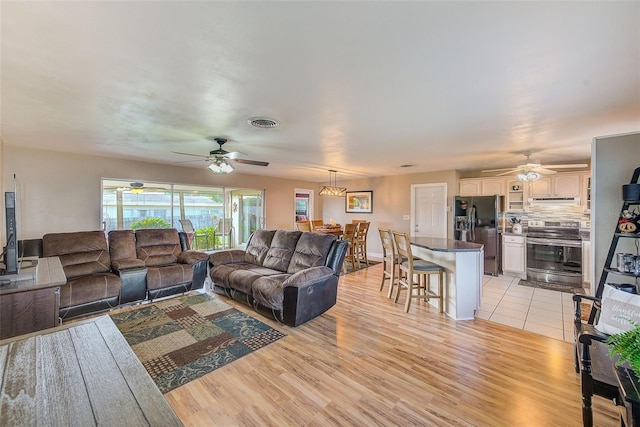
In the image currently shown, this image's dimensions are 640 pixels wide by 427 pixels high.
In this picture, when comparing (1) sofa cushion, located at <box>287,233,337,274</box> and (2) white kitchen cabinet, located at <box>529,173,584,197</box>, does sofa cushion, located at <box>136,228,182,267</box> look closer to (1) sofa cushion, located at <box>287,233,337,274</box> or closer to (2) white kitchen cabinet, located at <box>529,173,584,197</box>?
(1) sofa cushion, located at <box>287,233,337,274</box>

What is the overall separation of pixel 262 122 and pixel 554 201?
5.54 meters

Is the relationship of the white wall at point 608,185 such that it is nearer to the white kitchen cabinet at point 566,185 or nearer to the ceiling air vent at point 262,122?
the white kitchen cabinet at point 566,185

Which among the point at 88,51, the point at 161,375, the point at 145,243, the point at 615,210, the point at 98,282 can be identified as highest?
the point at 88,51

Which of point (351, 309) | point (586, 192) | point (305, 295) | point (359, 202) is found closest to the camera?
point (305, 295)

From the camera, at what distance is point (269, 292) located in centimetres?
317

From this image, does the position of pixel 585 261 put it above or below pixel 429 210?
below

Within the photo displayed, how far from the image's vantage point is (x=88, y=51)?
157 cm

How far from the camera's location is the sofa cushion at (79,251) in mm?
3574

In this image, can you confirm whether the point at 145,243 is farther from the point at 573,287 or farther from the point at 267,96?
the point at 573,287

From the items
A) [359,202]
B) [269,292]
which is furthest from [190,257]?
[359,202]

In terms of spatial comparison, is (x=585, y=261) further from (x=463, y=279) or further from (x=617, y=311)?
(x=617, y=311)

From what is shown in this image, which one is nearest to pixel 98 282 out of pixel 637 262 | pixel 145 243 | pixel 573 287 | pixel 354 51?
pixel 145 243

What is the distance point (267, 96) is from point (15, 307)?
256cm

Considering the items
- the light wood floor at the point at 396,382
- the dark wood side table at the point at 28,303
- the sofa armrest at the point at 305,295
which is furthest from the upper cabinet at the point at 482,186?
the dark wood side table at the point at 28,303
